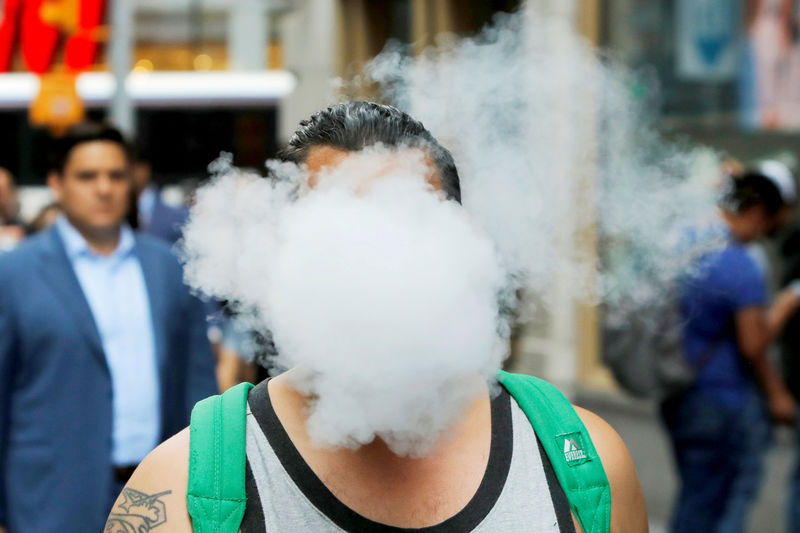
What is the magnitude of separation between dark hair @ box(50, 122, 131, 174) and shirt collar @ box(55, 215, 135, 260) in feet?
1.26

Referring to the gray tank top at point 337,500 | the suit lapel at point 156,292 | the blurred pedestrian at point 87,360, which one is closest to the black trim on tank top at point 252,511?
the gray tank top at point 337,500

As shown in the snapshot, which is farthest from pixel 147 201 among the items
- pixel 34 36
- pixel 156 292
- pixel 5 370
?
pixel 34 36

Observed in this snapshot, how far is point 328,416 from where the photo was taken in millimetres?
1450

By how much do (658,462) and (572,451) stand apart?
21.6 ft

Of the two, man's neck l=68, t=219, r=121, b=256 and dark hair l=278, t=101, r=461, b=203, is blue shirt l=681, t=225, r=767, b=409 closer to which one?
man's neck l=68, t=219, r=121, b=256

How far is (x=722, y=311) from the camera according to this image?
4.92 meters

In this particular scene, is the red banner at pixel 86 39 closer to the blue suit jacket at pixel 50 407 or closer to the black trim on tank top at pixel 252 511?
the blue suit jacket at pixel 50 407

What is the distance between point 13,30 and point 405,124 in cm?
1956

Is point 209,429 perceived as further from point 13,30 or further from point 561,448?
point 13,30

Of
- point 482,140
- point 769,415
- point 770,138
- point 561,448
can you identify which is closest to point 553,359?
point 770,138

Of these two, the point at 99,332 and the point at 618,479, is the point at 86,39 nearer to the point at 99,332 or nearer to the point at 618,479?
the point at 99,332

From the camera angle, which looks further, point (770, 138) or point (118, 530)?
Result: point (770, 138)

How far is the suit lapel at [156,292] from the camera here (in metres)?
3.55

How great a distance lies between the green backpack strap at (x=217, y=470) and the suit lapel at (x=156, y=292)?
6.65ft
